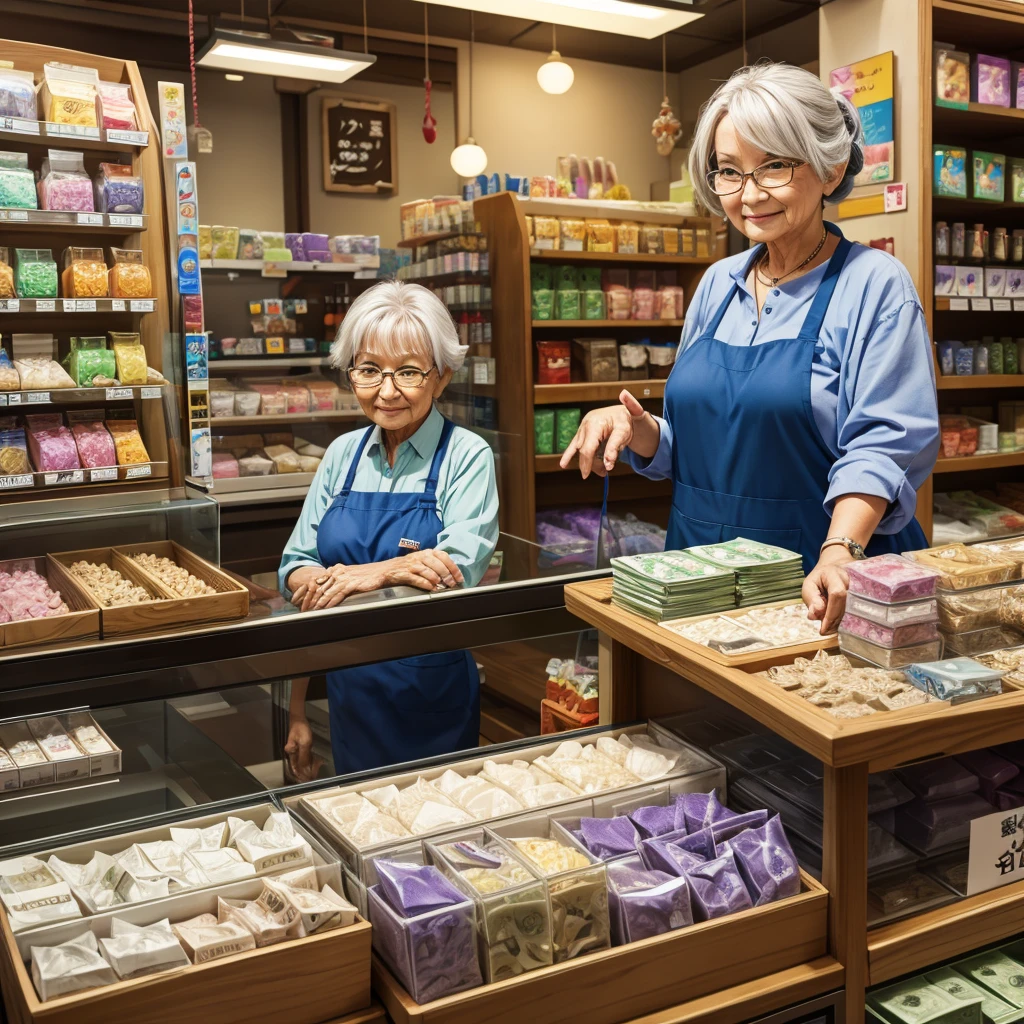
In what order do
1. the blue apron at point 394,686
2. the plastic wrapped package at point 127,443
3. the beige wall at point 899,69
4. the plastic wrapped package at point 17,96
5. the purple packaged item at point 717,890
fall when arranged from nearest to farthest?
the purple packaged item at point 717,890
the blue apron at point 394,686
the plastic wrapped package at point 17,96
the plastic wrapped package at point 127,443
the beige wall at point 899,69

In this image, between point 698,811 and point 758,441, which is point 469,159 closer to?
point 758,441

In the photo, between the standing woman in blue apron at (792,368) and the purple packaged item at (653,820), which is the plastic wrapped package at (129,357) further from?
the purple packaged item at (653,820)

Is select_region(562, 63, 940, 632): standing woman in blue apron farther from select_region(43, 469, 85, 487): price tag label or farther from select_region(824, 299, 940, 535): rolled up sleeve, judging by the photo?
select_region(43, 469, 85, 487): price tag label

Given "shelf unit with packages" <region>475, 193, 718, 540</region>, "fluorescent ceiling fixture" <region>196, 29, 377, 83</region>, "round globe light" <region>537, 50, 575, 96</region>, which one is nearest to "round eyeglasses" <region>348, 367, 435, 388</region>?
"fluorescent ceiling fixture" <region>196, 29, 377, 83</region>

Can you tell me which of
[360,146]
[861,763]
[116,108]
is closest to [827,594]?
[861,763]

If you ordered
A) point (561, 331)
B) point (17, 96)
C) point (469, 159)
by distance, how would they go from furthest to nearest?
point (469, 159) < point (561, 331) < point (17, 96)

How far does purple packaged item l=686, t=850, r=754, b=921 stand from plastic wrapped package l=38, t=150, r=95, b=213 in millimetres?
2990

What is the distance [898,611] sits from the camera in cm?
149

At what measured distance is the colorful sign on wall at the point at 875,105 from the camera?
4879 mm

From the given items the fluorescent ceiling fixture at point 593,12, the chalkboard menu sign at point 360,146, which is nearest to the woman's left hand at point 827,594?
the fluorescent ceiling fixture at point 593,12

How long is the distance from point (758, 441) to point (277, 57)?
4689 mm

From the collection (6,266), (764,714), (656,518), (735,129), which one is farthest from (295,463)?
(764,714)

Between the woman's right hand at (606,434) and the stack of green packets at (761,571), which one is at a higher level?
the woman's right hand at (606,434)

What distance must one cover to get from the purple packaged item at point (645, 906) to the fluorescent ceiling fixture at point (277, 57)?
16.7 ft
